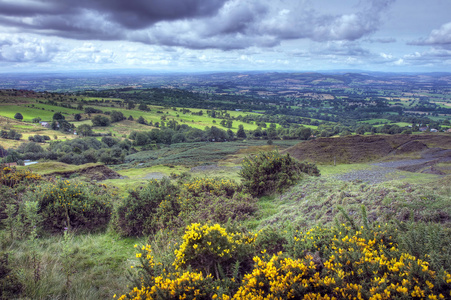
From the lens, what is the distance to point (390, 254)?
11.8 feet

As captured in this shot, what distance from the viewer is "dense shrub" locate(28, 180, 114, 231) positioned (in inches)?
302

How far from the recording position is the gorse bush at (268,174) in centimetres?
1162

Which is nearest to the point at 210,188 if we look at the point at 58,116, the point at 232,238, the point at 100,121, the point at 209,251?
the point at 232,238

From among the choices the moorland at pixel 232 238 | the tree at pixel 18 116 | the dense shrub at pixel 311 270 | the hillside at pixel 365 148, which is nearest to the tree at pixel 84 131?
the tree at pixel 18 116

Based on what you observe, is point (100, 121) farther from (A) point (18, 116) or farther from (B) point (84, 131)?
(A) point (18, 116)

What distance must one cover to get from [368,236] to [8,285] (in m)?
6.06

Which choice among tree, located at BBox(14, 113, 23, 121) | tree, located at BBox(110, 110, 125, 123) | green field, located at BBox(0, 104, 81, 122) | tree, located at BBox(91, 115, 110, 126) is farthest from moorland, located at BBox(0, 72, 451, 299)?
green field, located at BBox(0, 104, 81, 122)

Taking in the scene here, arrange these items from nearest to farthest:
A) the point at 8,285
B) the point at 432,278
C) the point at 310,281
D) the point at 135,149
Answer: the point at 432,278 < the point at 310,281 < the point at 8,285 < the point at 135,149

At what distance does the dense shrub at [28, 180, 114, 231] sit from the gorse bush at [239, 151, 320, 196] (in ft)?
21.1

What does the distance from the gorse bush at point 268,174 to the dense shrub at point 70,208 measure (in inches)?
253

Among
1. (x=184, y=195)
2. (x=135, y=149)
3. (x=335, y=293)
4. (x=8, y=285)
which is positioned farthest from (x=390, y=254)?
(x=135, y=149)

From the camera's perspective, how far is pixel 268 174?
12094 mm

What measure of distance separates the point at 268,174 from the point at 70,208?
8.52 metres

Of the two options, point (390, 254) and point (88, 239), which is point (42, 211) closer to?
point (88, 239)
